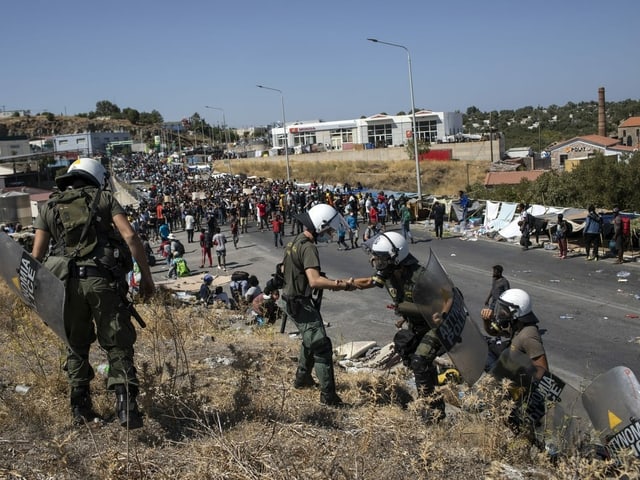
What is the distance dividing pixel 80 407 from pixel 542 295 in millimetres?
11467

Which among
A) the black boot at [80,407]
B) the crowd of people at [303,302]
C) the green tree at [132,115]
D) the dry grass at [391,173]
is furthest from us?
the green tree at [132,115]

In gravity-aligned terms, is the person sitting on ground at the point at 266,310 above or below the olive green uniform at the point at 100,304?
below

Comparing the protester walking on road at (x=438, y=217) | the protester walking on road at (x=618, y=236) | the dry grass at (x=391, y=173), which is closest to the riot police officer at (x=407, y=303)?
the protester walking on road at (x=618, y=236)

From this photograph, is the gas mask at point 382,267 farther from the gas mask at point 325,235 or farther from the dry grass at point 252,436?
the dry grass at point 252,436

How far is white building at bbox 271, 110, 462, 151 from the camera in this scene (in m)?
77.1

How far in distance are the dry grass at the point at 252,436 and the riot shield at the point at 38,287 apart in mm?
637

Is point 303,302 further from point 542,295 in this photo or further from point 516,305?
point 542,295

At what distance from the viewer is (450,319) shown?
412cm

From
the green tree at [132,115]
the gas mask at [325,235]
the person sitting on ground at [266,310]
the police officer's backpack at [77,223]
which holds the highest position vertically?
the green tree at [132,115]

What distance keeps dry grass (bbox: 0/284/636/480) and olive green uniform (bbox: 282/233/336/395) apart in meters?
0.33

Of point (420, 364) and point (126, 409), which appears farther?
point (420, 364)

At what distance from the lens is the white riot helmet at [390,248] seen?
4.70 metres

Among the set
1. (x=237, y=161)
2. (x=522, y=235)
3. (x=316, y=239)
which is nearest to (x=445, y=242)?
(x=522, y=235)

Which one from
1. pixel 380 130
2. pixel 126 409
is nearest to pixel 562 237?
pixel 126 409
